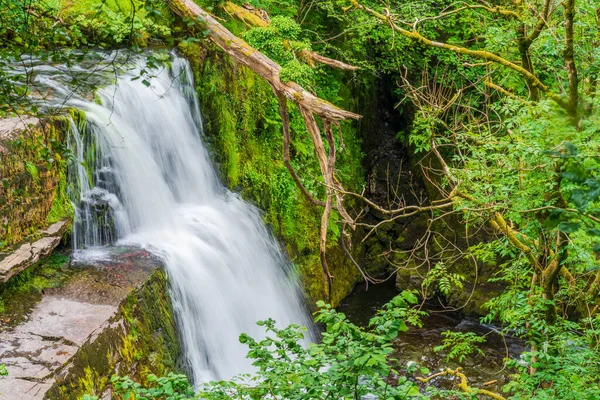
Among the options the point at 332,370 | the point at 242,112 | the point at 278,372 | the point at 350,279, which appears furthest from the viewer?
the point at 350,279

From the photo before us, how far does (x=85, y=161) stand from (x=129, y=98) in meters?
1.40

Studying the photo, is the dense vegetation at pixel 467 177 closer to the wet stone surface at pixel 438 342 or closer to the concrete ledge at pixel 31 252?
the wet stone surface at pixel 438 342

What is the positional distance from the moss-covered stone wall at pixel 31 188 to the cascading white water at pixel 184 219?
1.01 feet

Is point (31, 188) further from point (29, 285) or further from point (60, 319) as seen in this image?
point (60, 319)

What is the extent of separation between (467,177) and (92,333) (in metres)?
3.68

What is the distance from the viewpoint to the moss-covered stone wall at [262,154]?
9.23m

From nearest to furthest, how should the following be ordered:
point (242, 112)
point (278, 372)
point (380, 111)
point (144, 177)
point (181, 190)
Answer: point (278, 372) < point (144, 177) < point (181, 190) < point (242, 112) < point (380, 111)

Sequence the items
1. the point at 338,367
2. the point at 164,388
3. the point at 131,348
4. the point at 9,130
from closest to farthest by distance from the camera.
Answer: the point at 338,367 < the point at 164,388 < the point at 131,348 < the point at 9,130

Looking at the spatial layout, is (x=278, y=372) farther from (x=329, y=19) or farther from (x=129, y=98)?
(x=329, y=19)

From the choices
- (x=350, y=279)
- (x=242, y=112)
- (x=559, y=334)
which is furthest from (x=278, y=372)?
(x=350, y=279)

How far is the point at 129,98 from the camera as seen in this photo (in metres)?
7.92

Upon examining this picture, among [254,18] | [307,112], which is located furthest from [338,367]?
[254,18]

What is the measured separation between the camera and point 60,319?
5.13 m

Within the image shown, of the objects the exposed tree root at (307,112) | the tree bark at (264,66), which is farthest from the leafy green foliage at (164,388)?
the tree bark at (264,66)
